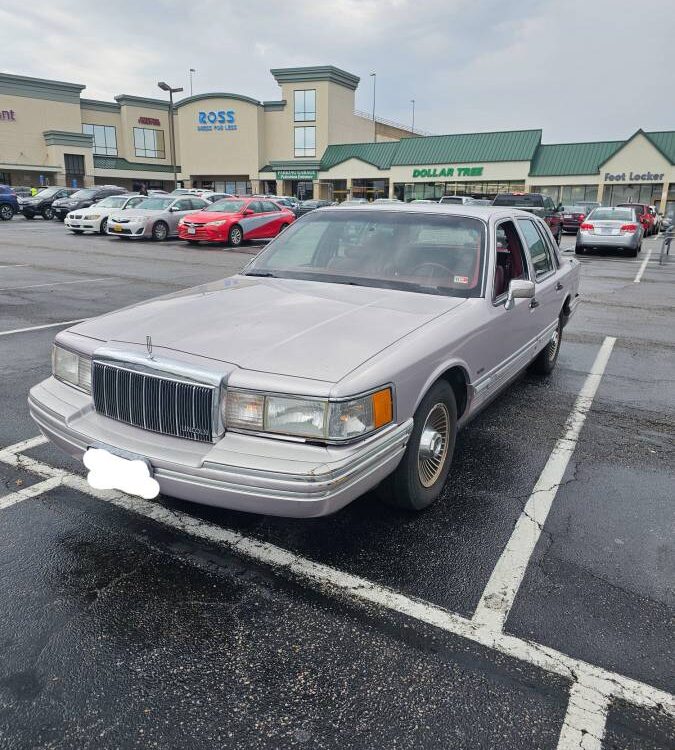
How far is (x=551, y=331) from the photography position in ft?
19.0

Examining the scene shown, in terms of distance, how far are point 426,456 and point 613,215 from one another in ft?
65.3

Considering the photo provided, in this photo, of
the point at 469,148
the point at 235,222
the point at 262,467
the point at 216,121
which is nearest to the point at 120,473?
the point at 262,467

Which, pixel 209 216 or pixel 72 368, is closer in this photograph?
Answer: pixel 72 368

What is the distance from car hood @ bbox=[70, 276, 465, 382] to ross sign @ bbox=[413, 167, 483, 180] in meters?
48.1

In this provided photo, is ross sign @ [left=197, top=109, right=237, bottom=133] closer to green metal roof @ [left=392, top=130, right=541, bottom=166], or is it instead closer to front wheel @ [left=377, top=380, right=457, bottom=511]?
green metal roof @ [left=392, top=130, right=541, bottom=166]

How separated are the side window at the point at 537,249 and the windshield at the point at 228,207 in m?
16.5

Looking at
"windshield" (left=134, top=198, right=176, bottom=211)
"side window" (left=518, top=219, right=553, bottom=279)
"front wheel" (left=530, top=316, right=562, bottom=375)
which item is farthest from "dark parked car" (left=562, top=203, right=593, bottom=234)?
"side window" (left=518, top=219, right=553, bottom=279)

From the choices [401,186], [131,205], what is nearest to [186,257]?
[131,205]

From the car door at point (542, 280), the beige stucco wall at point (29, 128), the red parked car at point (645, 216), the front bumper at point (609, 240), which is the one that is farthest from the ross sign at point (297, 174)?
the car door at point (542, 280)

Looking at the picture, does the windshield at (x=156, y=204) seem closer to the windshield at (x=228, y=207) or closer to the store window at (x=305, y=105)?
the windshield at (x=228, y=207)

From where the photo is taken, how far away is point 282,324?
10.3 ft

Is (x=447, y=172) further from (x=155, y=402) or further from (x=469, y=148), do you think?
(x=155, y=402)

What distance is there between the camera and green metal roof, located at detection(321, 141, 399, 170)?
5300 centimetres

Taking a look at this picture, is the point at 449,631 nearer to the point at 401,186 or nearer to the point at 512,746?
the point at 512,746
